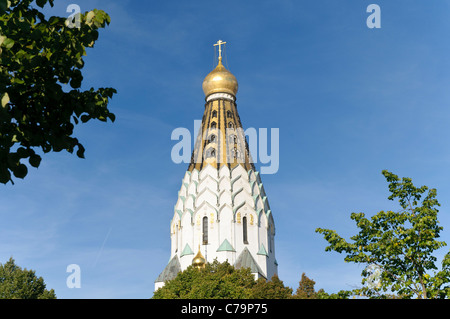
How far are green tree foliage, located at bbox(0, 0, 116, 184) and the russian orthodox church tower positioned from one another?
124 ft

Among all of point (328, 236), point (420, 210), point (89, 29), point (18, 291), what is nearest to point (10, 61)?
point (89, 29)

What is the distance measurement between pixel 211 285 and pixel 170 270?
57.6 feet

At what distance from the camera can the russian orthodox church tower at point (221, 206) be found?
151 feet

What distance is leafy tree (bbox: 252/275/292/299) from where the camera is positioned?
100 feet

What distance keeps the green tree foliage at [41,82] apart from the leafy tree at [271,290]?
25209 mm

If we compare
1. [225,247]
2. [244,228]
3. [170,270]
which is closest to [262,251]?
[244,228]

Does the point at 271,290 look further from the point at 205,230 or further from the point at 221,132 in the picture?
the point at 221,132

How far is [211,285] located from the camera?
2998 centimetres

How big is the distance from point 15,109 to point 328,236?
8.80 metres

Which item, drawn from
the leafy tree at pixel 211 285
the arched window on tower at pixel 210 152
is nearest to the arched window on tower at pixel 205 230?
the arched window on tower at pixel 210 152

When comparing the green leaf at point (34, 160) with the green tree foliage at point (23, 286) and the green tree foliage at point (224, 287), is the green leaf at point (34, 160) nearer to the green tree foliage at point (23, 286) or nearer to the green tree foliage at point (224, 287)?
the green tree foliage at point (224, 287)

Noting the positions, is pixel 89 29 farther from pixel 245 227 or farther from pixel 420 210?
pixel 245 227

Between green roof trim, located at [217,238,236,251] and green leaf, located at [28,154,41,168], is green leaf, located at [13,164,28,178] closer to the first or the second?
green leaf, located at [28,154,41,168]
